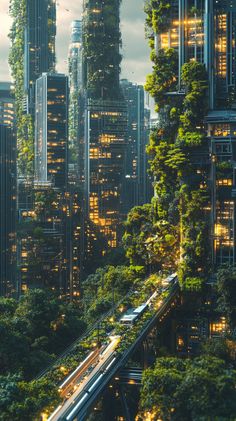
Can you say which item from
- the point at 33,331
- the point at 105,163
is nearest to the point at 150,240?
the point at 33,331

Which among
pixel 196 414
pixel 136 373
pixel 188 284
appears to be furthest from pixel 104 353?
pixel 188 284

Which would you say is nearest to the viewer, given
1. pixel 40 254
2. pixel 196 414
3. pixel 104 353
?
pixel 196 414

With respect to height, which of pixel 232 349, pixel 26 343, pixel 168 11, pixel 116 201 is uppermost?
pixel 168 11

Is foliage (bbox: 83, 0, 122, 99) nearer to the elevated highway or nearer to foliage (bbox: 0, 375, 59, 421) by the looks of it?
the elevated highway

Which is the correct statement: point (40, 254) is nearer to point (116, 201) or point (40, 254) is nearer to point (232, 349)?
point (116, 201)

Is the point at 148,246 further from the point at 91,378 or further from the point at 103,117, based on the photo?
the point at 103,117

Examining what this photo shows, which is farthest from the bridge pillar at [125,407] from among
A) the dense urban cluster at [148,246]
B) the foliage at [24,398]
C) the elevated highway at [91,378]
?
the foliage at [24,398]
